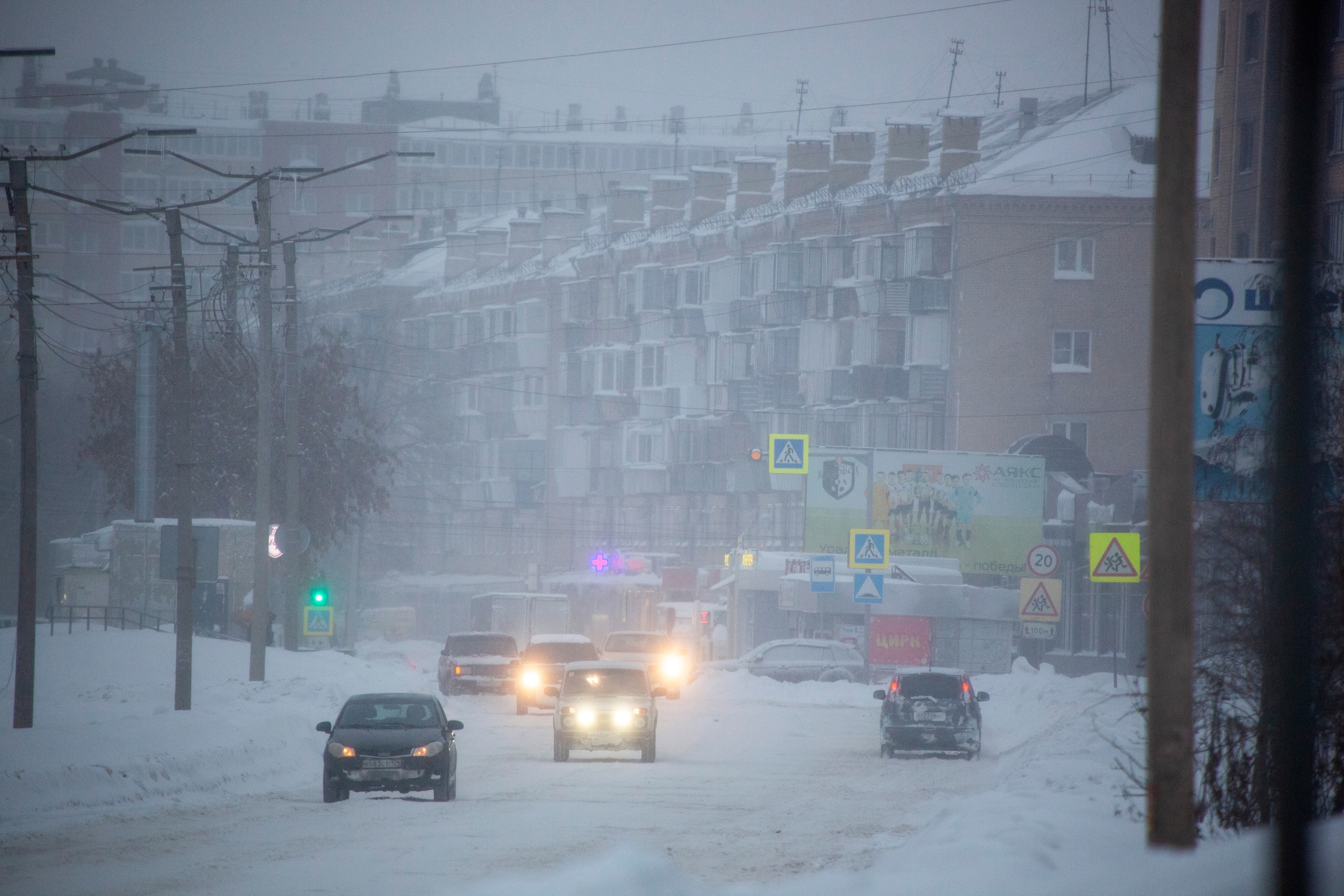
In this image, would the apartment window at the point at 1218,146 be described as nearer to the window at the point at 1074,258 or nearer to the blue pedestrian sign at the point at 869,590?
the window at the point at 1074,258

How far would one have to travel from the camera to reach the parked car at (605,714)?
1007 inches

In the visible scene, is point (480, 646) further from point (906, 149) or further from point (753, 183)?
point (753, 183)

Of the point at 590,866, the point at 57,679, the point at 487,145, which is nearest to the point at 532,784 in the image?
the point at 590,866

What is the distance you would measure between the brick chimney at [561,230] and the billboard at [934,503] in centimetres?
4598

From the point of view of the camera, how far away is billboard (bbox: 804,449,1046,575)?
57594mm

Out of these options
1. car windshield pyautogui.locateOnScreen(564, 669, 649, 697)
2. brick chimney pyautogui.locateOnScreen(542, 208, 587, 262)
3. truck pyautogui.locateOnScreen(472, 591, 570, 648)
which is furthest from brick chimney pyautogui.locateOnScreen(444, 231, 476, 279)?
car windshield pyautogui.locateOnScreen(564, 669, 649, 697)

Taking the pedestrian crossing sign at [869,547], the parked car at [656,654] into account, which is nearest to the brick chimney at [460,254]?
the parked car at [656,654]

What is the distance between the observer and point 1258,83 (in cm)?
5122

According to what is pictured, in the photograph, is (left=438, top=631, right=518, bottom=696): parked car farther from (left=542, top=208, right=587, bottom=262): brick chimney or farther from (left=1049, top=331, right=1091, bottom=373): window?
(left=542, top=208, right=587, bottom=262): brick chimney

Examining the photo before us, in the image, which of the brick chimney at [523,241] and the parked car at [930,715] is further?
the brick chimney at [523,241]

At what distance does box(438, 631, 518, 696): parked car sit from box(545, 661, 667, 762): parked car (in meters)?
14.7

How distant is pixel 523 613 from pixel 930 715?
3841 cm

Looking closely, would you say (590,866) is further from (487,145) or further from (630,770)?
(487,145)

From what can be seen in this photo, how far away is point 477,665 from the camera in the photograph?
4119cm
